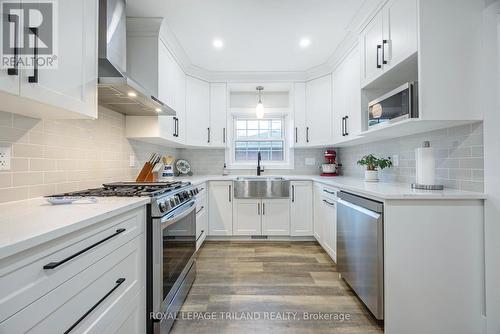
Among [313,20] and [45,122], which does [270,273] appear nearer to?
[45,122]

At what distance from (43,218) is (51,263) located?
0.25m

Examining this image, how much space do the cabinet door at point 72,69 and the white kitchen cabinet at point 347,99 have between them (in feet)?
7.59

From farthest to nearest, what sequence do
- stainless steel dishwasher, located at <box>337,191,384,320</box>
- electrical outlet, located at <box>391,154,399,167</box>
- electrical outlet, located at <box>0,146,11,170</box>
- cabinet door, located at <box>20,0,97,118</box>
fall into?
1. electrical outlet, located at <box>391,154,399,167</box>
2. stainless steel dishwasher, located at <box>337,191,384,320</box>
3. electrical outlet, located at <box>0,146,11,170</box>
4. cabinet door, located at <box>20,0,97,118</box>

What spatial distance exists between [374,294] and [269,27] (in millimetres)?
2562

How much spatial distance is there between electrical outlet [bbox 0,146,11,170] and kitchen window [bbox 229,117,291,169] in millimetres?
3041

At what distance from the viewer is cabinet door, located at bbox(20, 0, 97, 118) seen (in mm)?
989

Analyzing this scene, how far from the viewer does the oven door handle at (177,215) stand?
150 centimetres

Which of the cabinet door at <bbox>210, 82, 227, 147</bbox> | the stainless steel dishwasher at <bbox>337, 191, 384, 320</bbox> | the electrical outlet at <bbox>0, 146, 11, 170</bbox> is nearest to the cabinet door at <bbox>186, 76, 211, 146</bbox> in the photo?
the cabinet door at <bbox>210, 82, 227, 147</bbox>

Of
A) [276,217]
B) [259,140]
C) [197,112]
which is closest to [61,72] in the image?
[197,112]

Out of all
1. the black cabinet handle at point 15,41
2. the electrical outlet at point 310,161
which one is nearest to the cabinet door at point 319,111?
the electrical outlet at point 310,161

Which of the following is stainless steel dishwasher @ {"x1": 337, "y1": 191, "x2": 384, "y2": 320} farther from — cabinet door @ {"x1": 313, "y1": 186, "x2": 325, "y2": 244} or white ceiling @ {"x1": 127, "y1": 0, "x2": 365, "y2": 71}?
white ceiling @ {"x1": 127, "y1": 0, "x2": 365, "y2": 71}

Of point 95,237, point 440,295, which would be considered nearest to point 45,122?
point 95,237

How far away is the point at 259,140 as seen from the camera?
4180 mm

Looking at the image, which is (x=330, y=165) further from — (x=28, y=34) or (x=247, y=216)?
(x=28, y=34)
